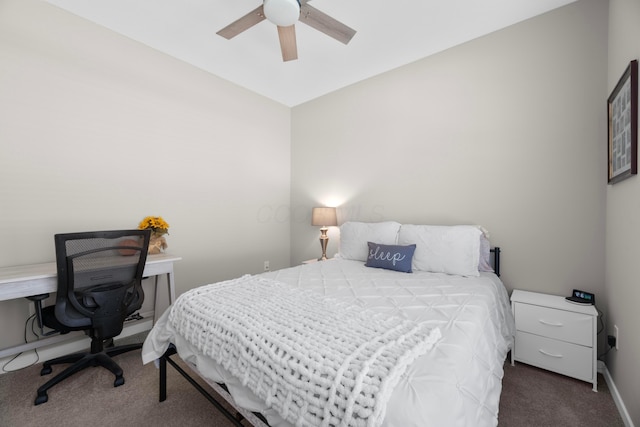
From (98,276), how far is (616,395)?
3.29 metres

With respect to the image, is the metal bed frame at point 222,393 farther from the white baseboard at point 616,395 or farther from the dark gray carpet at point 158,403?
the white baseboard at point 616,395

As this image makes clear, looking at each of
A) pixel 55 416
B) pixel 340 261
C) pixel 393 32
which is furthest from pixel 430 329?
pixel 393 32

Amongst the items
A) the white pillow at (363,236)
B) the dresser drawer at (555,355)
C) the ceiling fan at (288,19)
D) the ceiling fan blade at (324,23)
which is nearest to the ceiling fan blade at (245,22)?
the ceiling fan at (288,19)

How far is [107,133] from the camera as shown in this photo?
246cm

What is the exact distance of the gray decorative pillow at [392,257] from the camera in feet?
7.62

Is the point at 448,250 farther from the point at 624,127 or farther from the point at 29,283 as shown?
the point at 29,283

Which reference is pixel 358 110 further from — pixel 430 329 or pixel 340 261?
pixel 430 329

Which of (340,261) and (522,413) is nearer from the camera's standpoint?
(522,413)

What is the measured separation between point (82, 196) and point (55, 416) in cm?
160

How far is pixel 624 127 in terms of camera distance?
5.07 feet

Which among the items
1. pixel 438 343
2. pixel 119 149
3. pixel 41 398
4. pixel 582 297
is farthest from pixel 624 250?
pixel 119 149

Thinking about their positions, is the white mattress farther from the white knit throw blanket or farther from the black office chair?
the black office chair

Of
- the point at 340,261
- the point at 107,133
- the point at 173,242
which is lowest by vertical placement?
the point at 340,261

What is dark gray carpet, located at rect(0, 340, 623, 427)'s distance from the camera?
153 centimetres
